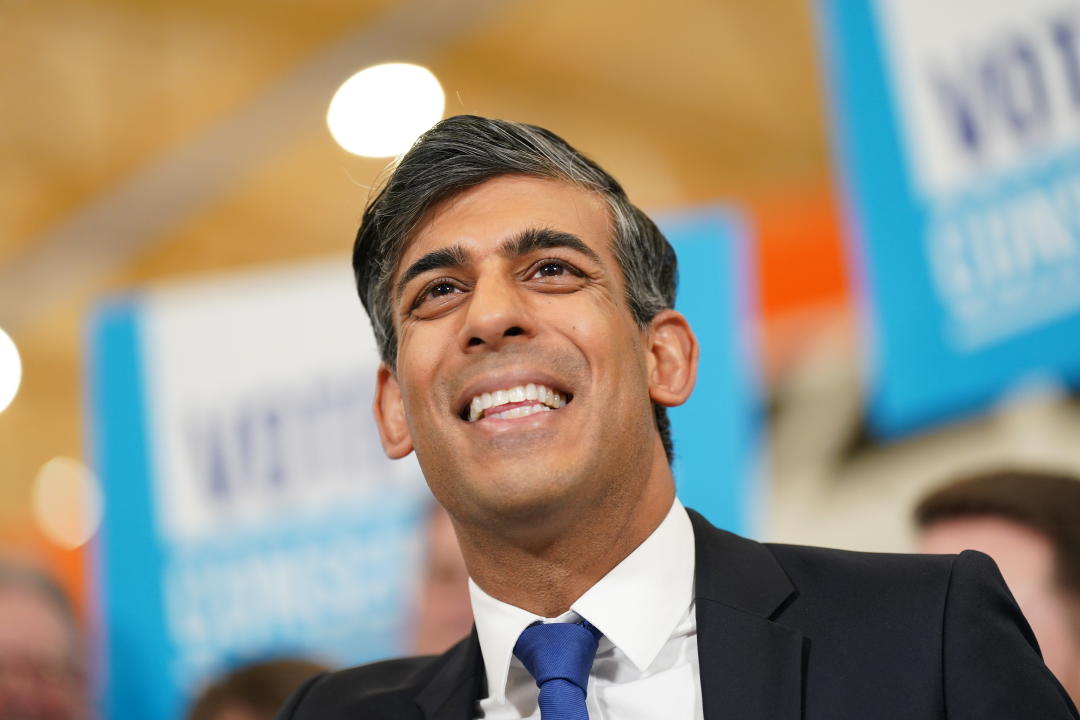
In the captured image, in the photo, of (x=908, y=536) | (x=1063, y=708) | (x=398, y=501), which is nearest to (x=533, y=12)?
(x=398, y=501)

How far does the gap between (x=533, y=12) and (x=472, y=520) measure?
15.3 ft

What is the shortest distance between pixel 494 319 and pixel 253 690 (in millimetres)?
1679

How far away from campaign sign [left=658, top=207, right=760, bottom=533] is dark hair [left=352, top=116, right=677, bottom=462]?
3.94ft

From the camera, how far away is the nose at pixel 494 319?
1.55 meters

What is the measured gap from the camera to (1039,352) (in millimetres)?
2691

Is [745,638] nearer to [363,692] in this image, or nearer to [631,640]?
[631,640]

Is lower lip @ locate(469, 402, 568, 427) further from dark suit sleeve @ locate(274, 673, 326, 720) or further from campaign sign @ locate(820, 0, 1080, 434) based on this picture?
campaign sign @ locate(820, 0, 1080, 434)

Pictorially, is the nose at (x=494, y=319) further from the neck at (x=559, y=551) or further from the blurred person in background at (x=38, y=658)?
the blurred person in background at (x=38, y=658)

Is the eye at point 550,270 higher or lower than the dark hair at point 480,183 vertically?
lower

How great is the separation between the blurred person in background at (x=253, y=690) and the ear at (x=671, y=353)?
1447mm

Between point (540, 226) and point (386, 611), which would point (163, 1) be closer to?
point (386, 611)

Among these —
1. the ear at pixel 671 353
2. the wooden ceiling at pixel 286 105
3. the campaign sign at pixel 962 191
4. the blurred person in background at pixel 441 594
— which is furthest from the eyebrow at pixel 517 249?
the wooden ceiling at pixel 286 105

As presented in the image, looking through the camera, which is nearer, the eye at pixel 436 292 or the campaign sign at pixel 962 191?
the eye at pixel 436 292

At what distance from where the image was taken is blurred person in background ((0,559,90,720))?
131 inches
